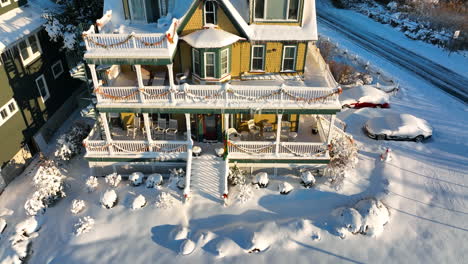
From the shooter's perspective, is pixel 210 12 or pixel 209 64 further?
pixel 209 64

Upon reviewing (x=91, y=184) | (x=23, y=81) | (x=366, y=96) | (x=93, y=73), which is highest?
(x=93, y=73)

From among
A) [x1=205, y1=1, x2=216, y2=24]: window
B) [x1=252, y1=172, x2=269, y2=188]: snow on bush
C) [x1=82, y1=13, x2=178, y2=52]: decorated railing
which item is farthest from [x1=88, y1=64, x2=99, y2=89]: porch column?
[x1=252, y1=172, x2=269, y2=188]: snow on bush

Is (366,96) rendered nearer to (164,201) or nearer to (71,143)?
(164,201)

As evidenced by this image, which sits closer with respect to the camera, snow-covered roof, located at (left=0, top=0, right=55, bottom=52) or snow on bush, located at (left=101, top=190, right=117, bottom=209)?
snow on bush, located at (left=101, top=190, right=117, bottom=209)

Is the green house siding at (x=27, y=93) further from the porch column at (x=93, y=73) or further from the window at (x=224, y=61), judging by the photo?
the window at (x=224, y=61)

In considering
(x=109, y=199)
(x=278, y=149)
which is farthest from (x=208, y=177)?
(x=109, y=199)

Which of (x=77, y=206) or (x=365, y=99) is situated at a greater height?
(x=365, y=99)

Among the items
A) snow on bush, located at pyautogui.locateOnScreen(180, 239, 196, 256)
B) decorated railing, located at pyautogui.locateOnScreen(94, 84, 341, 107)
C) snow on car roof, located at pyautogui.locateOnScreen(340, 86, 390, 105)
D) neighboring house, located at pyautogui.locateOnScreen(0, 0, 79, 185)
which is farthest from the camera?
snow on car roof, located at pyautogui.locateOnScreen(340, 86, 390, 105)

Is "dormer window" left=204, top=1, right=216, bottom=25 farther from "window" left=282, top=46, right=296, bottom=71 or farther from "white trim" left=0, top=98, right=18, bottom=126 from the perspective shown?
"white trim" left=0, top=98, right=18, bottom=126
